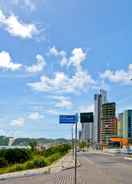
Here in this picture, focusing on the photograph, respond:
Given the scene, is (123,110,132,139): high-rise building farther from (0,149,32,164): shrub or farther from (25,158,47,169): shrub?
(25,158,47,169): shrub

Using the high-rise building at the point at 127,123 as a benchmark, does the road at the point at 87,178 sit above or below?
below

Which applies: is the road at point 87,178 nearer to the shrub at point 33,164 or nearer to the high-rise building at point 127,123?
the shrub at point 33,164

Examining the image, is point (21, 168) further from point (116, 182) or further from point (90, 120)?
point (90, 120)

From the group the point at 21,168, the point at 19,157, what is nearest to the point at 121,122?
the point at 19,157

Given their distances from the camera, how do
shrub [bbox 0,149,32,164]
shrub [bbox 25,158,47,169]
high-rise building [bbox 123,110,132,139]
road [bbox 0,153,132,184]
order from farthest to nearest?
high-rise building [bbox 123,110,132,139], shrub [bbox 0,149,32,164], shrub [bbox 25,158,47,169], road [bbox 0,153,132,184]

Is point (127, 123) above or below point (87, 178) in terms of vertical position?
above

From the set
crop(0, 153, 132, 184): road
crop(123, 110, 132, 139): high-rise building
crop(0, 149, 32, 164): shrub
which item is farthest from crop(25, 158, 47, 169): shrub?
crop(123, 110, 132, 139): high-rise building

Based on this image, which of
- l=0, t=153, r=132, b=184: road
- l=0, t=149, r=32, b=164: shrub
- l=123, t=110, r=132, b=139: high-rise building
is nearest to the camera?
l=0, t=153, r=132, b=184: road

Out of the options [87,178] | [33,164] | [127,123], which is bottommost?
[33,164]

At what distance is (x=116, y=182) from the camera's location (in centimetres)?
2134

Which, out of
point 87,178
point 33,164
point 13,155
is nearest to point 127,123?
point 13,155

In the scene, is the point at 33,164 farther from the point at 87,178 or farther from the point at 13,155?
the point at 13,155

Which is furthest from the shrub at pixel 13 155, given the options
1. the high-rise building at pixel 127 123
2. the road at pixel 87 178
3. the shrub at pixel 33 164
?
the high-rise building at pixel 127 123

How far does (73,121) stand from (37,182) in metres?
6.21
